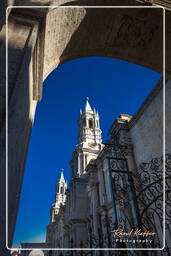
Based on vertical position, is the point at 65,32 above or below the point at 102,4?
below

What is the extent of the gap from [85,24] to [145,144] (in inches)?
409

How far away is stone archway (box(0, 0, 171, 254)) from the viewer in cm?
202

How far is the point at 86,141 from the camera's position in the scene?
33219 millimetres

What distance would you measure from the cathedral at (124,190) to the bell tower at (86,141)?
0.17 metres

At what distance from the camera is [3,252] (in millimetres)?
1429

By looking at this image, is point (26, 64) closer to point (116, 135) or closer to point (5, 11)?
point (5, 11)

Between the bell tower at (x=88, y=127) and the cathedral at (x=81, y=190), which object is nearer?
the cathedral at (x=81, y=190)

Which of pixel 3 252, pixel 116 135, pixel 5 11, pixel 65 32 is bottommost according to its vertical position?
pixel 3 252

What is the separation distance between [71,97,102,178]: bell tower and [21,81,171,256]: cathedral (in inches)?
6.8

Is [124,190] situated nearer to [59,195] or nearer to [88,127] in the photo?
[88,127]

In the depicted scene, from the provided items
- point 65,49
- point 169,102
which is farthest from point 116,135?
point 65,49

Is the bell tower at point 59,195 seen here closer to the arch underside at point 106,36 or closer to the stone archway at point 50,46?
the arch underside at point 106,36

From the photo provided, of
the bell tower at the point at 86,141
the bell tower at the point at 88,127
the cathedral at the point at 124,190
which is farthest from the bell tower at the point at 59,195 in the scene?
the bell tower at the point at 88,127

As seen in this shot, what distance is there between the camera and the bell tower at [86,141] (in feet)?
96.1
